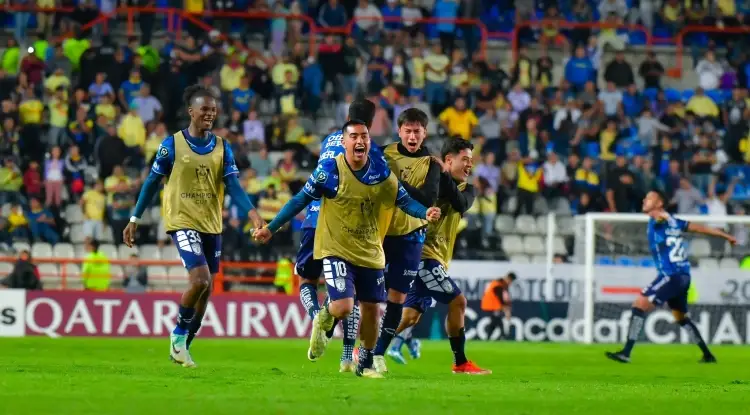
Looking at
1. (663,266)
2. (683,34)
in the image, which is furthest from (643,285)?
(683,34)

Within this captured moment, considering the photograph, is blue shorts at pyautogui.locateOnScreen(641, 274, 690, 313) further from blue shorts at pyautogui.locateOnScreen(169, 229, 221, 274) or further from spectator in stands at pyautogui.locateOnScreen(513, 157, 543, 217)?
spectator in stands at pyautogui.locateOnScreen(513, 157, 543, 217)

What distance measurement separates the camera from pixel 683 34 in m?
35.8

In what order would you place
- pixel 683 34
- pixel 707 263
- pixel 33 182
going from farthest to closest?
pixel 683 34 < pixel 33 182 < pixel 707 263

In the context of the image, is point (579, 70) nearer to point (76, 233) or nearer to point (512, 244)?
point (512, 244)

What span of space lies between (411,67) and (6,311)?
11189mm

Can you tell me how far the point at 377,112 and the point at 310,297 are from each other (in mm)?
16442

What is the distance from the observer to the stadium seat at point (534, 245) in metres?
29.4

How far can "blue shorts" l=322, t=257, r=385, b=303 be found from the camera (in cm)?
1212

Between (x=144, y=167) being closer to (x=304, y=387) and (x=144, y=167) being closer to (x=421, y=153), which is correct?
(x=421, y=153)

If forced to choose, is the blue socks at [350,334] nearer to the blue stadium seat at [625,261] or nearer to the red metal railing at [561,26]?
the blue stadium seat at [625,261]

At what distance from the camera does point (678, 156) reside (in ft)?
104

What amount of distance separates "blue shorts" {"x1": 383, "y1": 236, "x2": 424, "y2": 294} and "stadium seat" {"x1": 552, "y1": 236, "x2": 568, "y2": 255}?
15.3 m

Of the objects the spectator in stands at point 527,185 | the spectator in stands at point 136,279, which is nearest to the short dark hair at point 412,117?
the spectator in stands at point 136,279

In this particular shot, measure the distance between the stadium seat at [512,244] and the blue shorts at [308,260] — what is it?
50.3 ft
